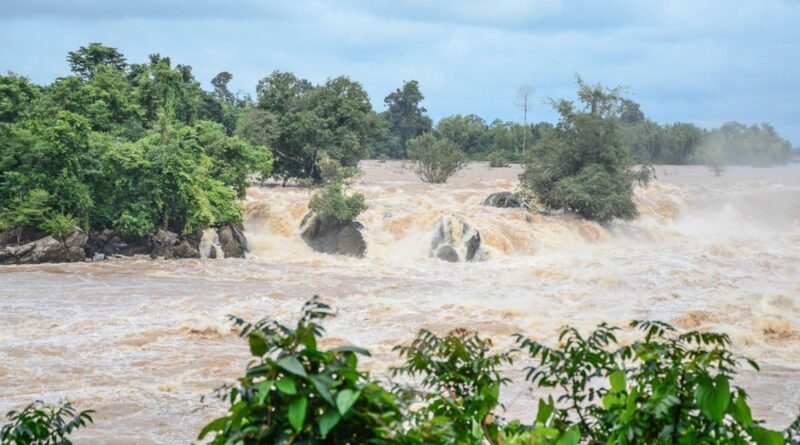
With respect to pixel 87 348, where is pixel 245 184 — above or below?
above

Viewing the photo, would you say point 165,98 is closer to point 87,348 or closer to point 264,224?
point 264,224

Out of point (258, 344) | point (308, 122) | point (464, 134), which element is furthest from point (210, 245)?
point (464, 134)

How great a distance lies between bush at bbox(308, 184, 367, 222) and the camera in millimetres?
21516

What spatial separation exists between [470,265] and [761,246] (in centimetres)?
843

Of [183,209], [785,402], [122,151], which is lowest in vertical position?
[785,402]

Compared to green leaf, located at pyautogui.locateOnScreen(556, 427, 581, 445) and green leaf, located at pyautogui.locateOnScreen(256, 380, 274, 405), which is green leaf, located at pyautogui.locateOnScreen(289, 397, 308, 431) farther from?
green leaf, located at pyautogui.locateOnScreen(556, 427, 581, 445)

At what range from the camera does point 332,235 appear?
21.7 m

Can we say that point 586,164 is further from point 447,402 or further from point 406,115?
point 406,115

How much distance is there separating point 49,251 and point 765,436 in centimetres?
1832

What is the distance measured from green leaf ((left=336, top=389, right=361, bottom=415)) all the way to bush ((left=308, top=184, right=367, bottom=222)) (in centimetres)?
1993

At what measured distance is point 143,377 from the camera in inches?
405

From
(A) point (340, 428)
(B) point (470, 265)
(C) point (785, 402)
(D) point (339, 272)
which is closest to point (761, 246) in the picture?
(B) point (470, 265)

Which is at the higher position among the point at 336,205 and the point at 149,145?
the point at 149,145

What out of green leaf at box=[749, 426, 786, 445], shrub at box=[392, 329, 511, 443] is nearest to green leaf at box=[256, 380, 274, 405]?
shrub at box=[392, 329, 511, 443]
